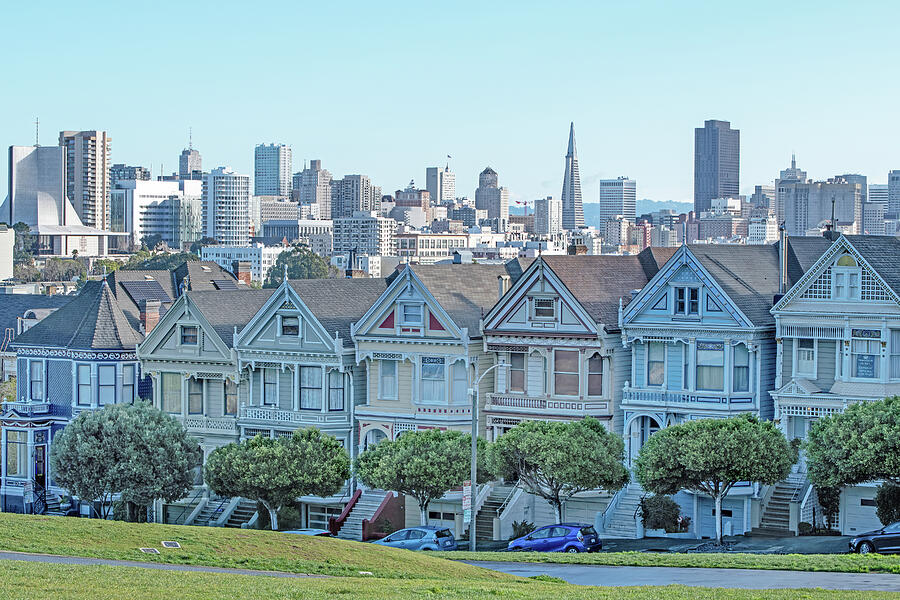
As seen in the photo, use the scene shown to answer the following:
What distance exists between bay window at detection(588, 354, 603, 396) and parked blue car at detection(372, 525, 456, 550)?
7715 millimetres

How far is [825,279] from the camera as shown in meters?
50.7

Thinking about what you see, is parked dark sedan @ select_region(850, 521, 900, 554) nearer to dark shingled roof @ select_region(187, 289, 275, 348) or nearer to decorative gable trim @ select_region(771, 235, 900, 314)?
decorative gable trim @ select_region(771, 235, 900, 314)

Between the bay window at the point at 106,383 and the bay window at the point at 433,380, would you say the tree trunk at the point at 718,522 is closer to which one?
the bay window at the point at 433,380

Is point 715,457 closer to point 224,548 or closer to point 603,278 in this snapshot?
point 603,278

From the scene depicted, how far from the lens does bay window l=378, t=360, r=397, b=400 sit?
57500 mm

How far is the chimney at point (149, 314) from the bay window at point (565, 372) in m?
19.1

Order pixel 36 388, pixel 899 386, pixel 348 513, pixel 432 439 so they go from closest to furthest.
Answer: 1. pixel 899 386
2. pixel 432 439
3. pixel 348 513
4. pixel 36 388

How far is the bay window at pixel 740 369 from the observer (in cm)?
5188

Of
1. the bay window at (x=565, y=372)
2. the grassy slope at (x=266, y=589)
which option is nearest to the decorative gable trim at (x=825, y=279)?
the bay window at (x=565, y=372)

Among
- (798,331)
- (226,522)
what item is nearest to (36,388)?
(226,522)

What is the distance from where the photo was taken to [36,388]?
65812 millimetres

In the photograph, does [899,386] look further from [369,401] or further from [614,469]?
[369,401]

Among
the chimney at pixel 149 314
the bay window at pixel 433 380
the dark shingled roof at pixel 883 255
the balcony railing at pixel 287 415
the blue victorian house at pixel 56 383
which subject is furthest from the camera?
the chimney at pixel 149 314

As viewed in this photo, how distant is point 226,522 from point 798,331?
21.6 metres
